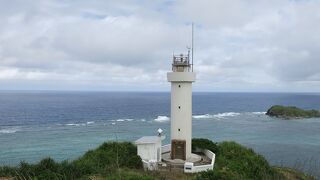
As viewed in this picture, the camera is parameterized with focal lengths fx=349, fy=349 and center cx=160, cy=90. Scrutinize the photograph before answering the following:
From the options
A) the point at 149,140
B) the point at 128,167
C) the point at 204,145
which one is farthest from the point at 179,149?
the point at 128,167

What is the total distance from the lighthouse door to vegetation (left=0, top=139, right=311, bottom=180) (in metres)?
2.00

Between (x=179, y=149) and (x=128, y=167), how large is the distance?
360 cm

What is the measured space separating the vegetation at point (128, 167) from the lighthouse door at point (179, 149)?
2004 mm

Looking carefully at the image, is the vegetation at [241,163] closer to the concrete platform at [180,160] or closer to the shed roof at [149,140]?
the concrete platform at [180,160]

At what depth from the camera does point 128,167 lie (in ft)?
59.7

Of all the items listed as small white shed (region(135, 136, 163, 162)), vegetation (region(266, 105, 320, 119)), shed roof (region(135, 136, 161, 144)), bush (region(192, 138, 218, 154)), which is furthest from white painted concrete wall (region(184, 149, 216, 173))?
vegetation (region(266, 105, 320, 119))

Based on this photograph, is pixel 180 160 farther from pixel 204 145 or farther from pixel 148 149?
pixel 204 145

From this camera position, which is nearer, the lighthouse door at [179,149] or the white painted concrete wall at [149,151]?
the white painted concrete wall at [149,151]

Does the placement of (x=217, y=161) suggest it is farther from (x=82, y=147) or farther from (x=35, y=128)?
(x=35, y=128)

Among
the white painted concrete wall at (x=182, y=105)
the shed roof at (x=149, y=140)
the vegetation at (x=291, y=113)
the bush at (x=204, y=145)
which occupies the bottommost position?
the vegetation at (x=291, y=113)

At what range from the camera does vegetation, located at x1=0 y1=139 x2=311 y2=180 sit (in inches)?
517

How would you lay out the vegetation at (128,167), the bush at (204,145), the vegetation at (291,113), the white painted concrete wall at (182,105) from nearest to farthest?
the vegetation at (128,167) → the white painted concrete wall at (182,105) → the bush at (204,145) → the vegetation at (291,113)

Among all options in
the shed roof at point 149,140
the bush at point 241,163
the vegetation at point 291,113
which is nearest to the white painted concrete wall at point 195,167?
the bush at point 241,163

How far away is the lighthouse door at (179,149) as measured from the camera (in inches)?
801
